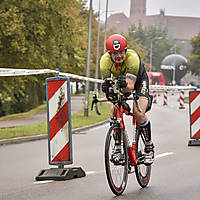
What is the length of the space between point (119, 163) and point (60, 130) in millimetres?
1796

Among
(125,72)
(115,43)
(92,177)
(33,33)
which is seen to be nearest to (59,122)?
(92,177)

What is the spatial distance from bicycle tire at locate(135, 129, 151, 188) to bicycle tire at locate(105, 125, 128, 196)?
0.40m

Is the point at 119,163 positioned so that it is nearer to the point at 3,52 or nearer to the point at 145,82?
the point at 145,82

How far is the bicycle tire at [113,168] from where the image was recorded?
624cm

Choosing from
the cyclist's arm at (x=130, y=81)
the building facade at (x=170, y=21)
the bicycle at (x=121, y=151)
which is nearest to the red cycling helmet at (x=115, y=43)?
the cyclist's arm at (x=130, y=81)

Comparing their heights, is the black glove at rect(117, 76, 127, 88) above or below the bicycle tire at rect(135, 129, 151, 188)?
above

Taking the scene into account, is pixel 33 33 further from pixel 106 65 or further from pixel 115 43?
pixel 115 43

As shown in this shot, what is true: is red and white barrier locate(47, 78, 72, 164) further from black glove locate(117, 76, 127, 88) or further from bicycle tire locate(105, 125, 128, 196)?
black glove locate(117, 76, 127, 88)

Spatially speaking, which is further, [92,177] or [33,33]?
[33,33]

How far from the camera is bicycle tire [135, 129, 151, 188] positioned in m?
7.10

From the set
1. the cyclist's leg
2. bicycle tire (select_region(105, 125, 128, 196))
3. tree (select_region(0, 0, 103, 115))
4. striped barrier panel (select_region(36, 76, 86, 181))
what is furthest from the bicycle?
tree (select_region(0, 0, 103, 115))

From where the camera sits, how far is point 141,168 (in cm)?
729

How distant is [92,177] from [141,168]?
1.07 m

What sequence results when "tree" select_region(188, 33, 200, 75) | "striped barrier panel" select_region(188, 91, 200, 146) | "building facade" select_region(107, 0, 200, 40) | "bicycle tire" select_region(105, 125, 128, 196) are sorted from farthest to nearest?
"building facade" select_region(107, 0, 200, 40), "tree" select_region(188, 33, 200, 75), "striped barrier panel" select_region(188, 91, 200, 146), "bicycle tire" select_region(105, 125, 128, 196)
